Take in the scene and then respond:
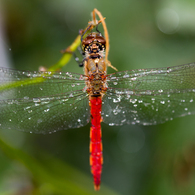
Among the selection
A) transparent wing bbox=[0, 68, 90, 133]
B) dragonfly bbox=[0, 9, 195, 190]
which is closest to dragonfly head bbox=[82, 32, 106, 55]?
dragonfly bbox=[0, 9, 195, 190]

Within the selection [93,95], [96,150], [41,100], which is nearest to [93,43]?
[93,95]

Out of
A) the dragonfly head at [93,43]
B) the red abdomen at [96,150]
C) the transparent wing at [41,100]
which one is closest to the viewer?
the transparent wing at [41,100]

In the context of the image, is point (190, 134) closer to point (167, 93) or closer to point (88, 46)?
point (167, 93)

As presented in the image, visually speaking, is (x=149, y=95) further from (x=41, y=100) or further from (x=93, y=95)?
(x=41, y=100)

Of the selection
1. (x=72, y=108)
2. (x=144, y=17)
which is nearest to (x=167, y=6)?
(x=144, y=17)

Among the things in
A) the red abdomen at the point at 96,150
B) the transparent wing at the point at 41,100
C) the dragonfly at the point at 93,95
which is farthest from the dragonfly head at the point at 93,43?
the red abdomen at the point at 96,150

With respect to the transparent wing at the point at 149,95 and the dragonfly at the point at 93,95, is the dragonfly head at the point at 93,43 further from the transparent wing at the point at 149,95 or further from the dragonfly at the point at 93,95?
the transparent wing at the point at 149,95

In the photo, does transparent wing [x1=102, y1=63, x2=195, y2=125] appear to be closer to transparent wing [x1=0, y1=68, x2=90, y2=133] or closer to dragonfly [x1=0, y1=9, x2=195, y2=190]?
dragonfly [x1=0, y1=9, x2=195, y2=190]
